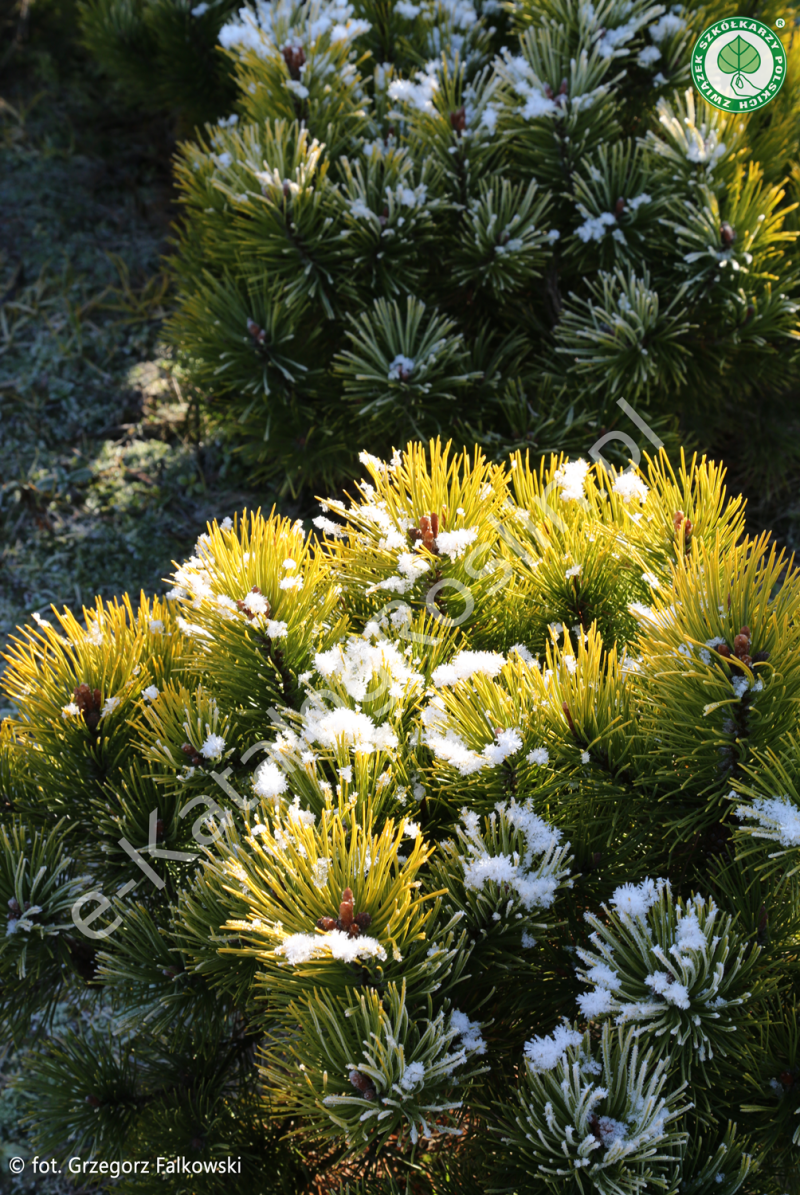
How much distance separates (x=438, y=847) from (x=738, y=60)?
1360 mm

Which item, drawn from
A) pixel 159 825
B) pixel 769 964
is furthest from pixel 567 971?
pixel 159 825

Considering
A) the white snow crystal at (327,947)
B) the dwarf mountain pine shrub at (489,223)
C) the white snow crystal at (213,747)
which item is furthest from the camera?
the dwarf mountain pine shrub at (489,223)

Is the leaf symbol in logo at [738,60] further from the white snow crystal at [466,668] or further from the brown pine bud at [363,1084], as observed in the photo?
the brown pine bud at [363,1084]

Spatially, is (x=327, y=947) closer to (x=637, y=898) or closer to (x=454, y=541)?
(x=637, y=898)

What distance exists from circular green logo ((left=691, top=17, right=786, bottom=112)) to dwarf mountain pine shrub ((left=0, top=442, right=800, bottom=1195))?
33.1 inches

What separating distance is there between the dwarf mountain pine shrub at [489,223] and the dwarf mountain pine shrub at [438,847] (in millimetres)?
529

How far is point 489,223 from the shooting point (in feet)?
4.48

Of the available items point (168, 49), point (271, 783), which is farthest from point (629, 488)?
point (168, 49)

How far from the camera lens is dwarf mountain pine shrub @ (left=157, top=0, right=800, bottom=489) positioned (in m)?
1.35

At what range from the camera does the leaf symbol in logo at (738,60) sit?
1.38 m

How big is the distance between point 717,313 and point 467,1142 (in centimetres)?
125

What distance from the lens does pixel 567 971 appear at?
78 cm

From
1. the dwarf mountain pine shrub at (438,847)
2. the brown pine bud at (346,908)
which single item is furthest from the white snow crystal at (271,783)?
the brown pine bud at (346,908)

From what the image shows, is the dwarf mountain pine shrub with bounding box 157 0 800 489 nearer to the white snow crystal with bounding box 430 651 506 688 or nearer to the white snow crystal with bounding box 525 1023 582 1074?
the white snow crystal with bounding box 430 651 506 688
